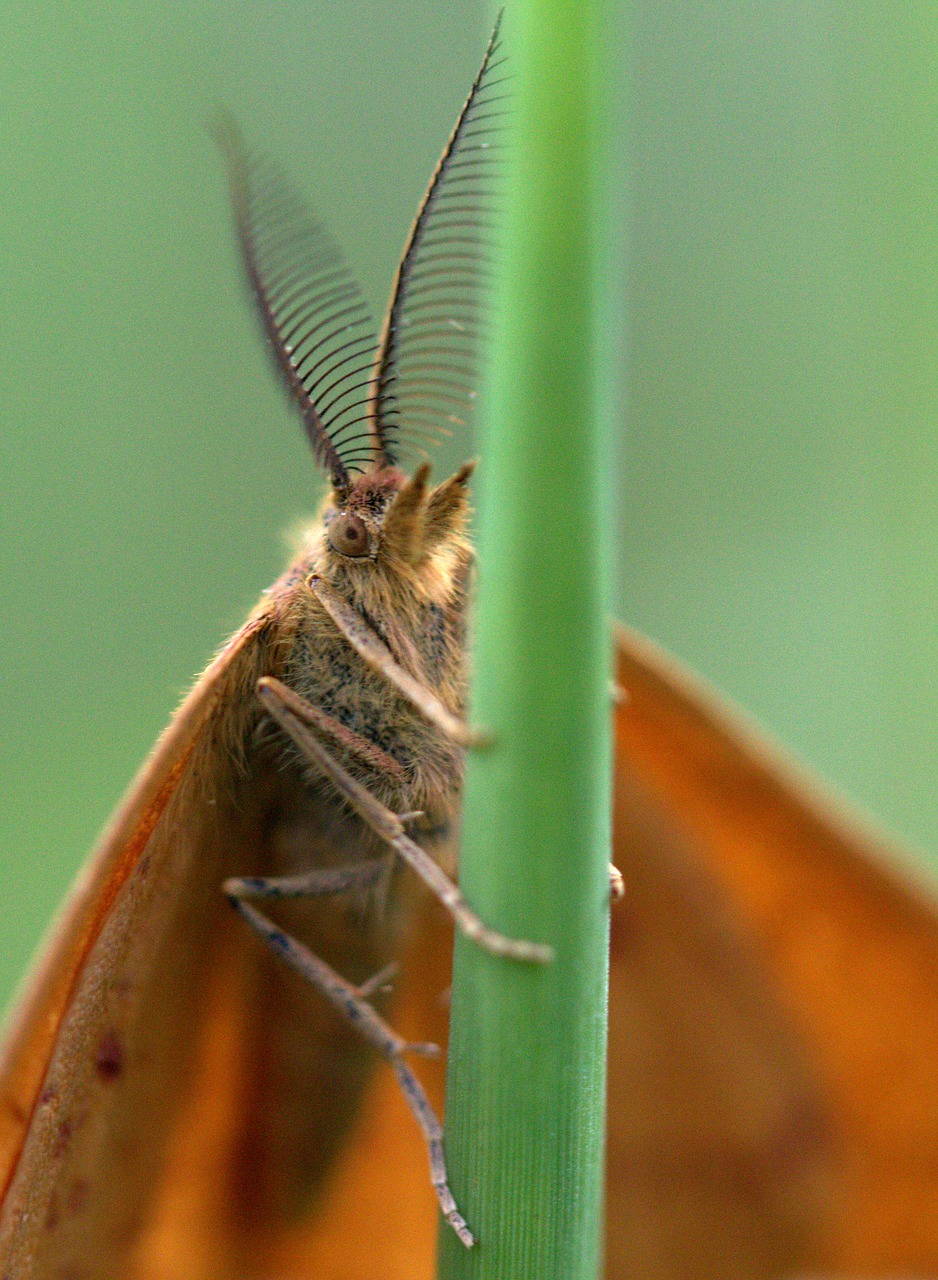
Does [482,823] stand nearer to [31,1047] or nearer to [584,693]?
[584,693]

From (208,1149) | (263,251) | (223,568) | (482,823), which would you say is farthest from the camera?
(223,568)

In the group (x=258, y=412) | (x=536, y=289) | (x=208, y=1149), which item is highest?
(x=258, y=412)

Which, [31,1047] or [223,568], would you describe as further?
[223,568]

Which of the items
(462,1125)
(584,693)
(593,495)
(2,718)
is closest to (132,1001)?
(462,1125)

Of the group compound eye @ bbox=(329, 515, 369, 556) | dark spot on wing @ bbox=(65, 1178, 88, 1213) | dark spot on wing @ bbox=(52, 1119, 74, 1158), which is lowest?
dark spot on wing @ bbox=(65, 1178, 88, 1213)

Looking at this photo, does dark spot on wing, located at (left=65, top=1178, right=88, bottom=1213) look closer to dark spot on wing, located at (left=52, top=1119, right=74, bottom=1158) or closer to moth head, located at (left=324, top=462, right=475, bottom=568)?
dark spot on wing, located at (left=52, top=1119, right=74, bottom=1158)

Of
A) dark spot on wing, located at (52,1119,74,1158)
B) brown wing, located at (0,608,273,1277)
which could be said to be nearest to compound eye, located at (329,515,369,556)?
brown wing, located at (0,608,273,1277)

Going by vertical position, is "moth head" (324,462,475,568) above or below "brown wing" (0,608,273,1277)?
above
